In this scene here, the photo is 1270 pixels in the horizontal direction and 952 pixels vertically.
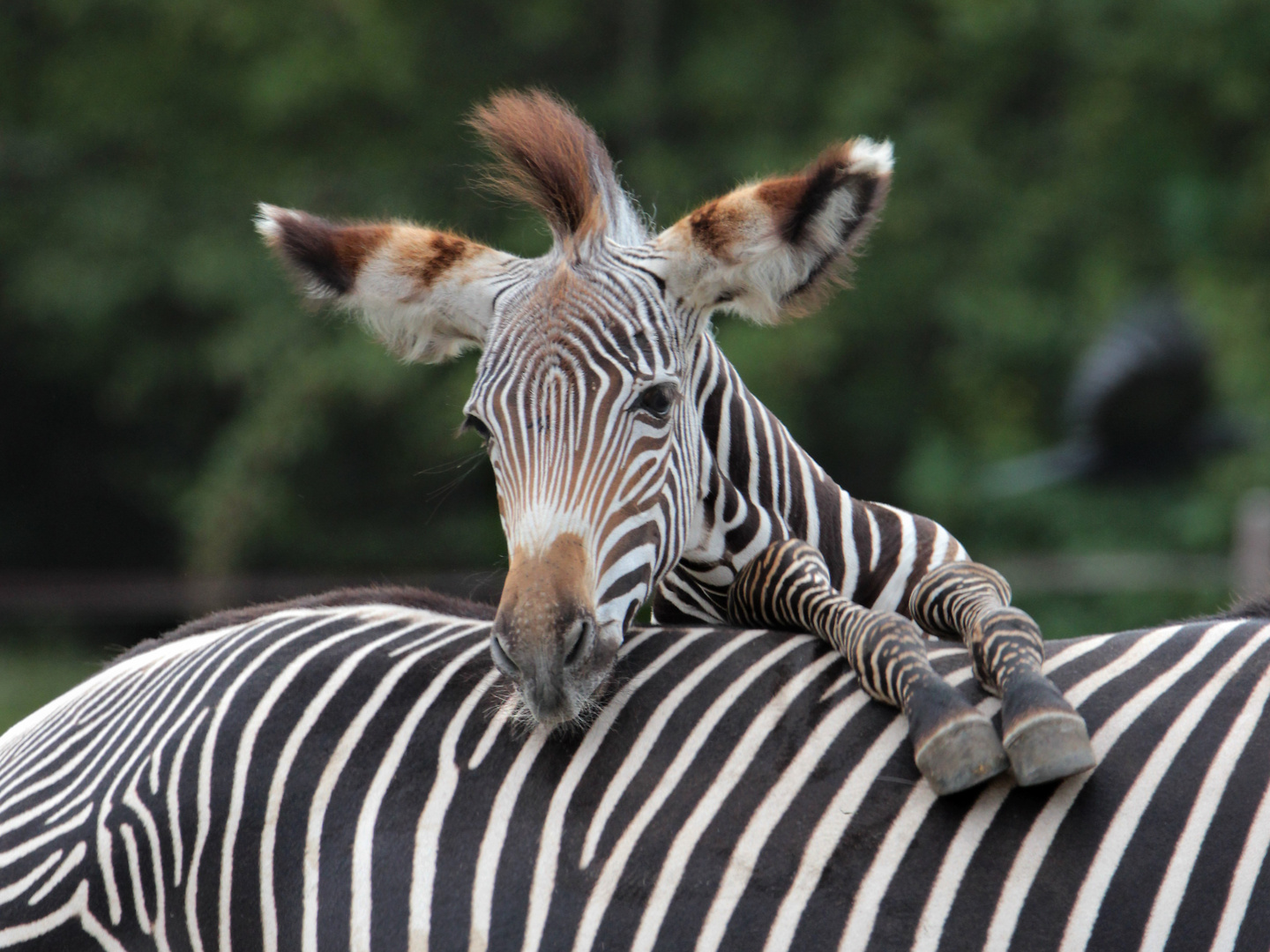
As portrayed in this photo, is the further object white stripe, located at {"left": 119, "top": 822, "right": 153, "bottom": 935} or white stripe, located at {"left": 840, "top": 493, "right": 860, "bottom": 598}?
white stripe, located at {"left": 840, "top": 493, "right": 860, "bottom": 598}

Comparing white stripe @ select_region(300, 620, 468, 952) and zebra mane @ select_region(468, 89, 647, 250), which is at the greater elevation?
zebra mane @ select_region(468, 89, 647, 250)

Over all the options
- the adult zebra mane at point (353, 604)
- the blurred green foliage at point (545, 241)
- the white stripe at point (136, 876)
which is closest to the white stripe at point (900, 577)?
the adult zebra mane at point (353, 604)

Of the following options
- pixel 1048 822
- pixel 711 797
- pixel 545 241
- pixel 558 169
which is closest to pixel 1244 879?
pixel 1048 822

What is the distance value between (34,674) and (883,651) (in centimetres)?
1154

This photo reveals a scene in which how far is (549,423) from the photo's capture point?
7.63 ft

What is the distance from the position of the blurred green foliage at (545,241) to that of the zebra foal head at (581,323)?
9.17 meters

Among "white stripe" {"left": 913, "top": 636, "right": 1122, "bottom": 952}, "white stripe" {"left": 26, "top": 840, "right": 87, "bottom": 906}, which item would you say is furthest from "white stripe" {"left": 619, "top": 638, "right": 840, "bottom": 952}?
"white stripe" {"left": 26, "top": 840, "right": 87, "bottom": 906}

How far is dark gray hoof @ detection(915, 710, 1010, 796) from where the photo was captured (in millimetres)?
1852

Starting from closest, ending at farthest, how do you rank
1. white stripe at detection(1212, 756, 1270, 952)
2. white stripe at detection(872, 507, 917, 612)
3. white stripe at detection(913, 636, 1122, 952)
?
white stripe at detection(1212, 756, 1270, 952)
white stripe at detection(913, 636, 1122, 952)
white stripe at detection(872, 507, 917, 612)

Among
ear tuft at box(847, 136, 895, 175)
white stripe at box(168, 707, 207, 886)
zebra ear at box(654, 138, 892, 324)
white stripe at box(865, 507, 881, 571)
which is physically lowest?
white stripe at box(168, 707, 207, 886)

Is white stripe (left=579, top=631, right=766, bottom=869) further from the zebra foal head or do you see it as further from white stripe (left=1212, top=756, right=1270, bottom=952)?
white stripe (left=1212, top=756, right=1270, bottom=952)

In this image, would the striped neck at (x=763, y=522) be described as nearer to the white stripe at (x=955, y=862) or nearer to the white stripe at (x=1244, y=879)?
the white stripe at (x=955, y=862)

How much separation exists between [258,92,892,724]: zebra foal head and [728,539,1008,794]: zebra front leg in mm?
219

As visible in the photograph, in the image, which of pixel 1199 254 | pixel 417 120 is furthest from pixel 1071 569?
pixel 417 120
